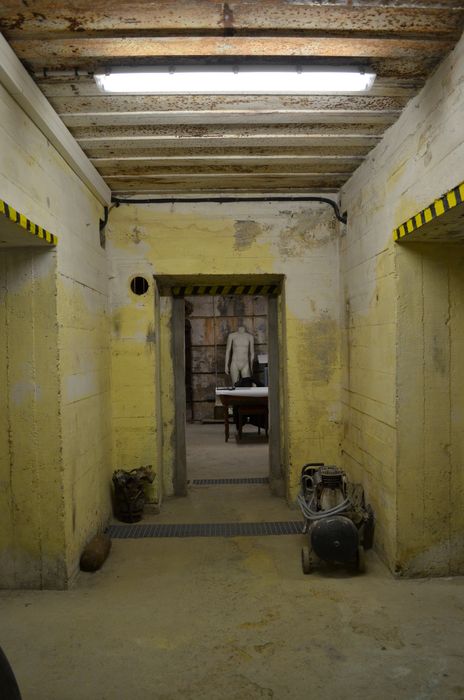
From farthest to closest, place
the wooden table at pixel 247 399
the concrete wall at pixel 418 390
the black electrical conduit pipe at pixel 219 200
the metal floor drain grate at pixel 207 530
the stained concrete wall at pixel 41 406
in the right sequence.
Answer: the wooden table at pixel 247 399, the black electrical conduit pipe at pixel 219 200, the metal floor drain grate at pixel 207 530, the concrete wall at pixel 418 390, the stained concrete wall at pixel 41 406

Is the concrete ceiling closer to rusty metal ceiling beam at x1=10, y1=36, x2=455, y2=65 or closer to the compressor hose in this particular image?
rusty metal ceiling beam at x1=10, y1=36, x2=455, y2=65

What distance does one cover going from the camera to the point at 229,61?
2.73 metres

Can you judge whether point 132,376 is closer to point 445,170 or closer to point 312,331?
point 312,331

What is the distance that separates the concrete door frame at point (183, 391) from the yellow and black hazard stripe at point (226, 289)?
67 mm

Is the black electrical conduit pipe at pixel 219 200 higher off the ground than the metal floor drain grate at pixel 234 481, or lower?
higher

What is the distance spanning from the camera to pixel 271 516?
502cm

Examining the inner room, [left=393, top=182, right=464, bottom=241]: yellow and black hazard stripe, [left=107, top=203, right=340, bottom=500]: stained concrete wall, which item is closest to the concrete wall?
[left=393, top=182, right=464, bottom=241]: yellow and black hazard stripe

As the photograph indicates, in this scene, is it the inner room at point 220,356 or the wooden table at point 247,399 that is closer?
the wooden table at point 247,399

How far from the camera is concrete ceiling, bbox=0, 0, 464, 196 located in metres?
2.37

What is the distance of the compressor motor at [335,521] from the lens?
3.56 m

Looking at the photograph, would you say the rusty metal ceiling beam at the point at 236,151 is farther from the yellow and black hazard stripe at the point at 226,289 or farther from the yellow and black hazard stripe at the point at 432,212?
the yellow and black hazard stripe at the point at 226,289

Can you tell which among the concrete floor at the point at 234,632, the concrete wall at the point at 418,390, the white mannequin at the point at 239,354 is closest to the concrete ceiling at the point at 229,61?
the concrete wall at the point at 418,390

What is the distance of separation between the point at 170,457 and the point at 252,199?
2.94 m

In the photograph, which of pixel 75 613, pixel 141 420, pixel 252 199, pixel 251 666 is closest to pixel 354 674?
pixel 251 666
